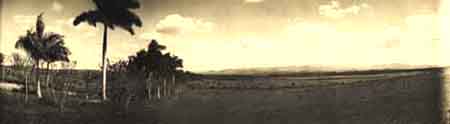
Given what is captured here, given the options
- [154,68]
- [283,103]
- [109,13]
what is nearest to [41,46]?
[109,13]

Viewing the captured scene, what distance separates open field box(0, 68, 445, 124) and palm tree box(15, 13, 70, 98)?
284 mm

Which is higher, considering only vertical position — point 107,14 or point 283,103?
point 107,14

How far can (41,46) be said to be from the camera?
4527 mm

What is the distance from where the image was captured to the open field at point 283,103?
13.8ft

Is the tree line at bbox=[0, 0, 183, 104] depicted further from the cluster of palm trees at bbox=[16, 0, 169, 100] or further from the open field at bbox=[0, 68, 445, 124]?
the open field at bbox=[0, 68, 445, 124]

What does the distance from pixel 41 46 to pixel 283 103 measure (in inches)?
66.9

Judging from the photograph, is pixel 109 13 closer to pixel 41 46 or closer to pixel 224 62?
pixel 41 46

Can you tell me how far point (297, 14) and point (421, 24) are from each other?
0.79 meters

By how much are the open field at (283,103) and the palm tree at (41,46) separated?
28 centimetres

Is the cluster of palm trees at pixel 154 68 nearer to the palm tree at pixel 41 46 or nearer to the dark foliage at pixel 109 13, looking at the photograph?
the dark foliage at pixel 109 13

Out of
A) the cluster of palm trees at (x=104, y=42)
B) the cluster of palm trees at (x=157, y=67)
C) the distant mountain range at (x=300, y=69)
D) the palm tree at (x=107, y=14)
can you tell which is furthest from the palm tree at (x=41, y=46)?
the distant mountain range at (x=300, y=69)

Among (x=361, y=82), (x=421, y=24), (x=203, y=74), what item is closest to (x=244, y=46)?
(x=203, y=74)

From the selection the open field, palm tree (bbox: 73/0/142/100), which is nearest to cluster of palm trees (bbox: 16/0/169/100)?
palm tree (bbox: 73/0/142/100)

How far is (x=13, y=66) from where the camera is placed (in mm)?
4531
